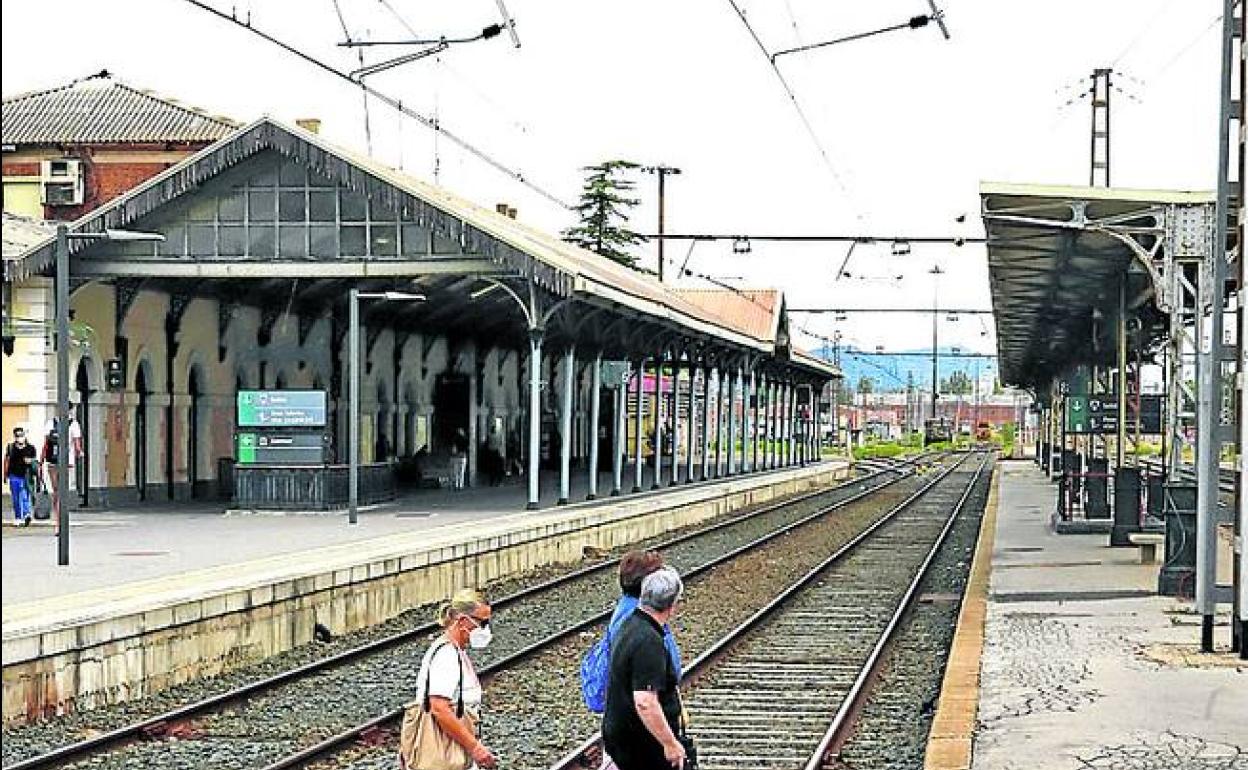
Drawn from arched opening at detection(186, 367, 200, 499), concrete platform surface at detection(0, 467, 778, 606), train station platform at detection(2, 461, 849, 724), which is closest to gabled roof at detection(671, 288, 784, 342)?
arched opening at detection(186, 367, 200, 499)

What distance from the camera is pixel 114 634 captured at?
39.7 ft

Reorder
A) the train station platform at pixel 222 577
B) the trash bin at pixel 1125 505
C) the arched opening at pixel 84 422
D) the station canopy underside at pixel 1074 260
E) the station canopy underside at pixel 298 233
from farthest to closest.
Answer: the arched opening at pixel 84 422
the station canopy underside at pixel 298 233
the trash bin at pixel 1125 505
the station canopy underside at pixel 1074 260
the train station platform at pixel 222 577

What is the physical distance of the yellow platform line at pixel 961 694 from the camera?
899 cm

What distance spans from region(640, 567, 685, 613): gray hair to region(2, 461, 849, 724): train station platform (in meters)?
6.05

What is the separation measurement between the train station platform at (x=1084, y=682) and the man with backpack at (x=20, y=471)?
1130cm

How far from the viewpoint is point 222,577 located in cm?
1528

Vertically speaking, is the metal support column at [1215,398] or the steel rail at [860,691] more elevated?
the metal support column at [1215,398]

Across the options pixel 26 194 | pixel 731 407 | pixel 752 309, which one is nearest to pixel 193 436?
pixel 26 194

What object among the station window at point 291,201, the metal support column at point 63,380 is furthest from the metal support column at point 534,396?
the metal support column at point 63,380

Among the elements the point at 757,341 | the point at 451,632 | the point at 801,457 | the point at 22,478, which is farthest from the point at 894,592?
the point at 801,457

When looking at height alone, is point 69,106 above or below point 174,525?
above

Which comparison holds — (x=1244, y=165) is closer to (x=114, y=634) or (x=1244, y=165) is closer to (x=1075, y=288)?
(x=114, y=634)

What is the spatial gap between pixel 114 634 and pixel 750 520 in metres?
24.6

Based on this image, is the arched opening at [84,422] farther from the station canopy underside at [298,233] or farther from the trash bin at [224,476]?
the trash bin at [224,476]
